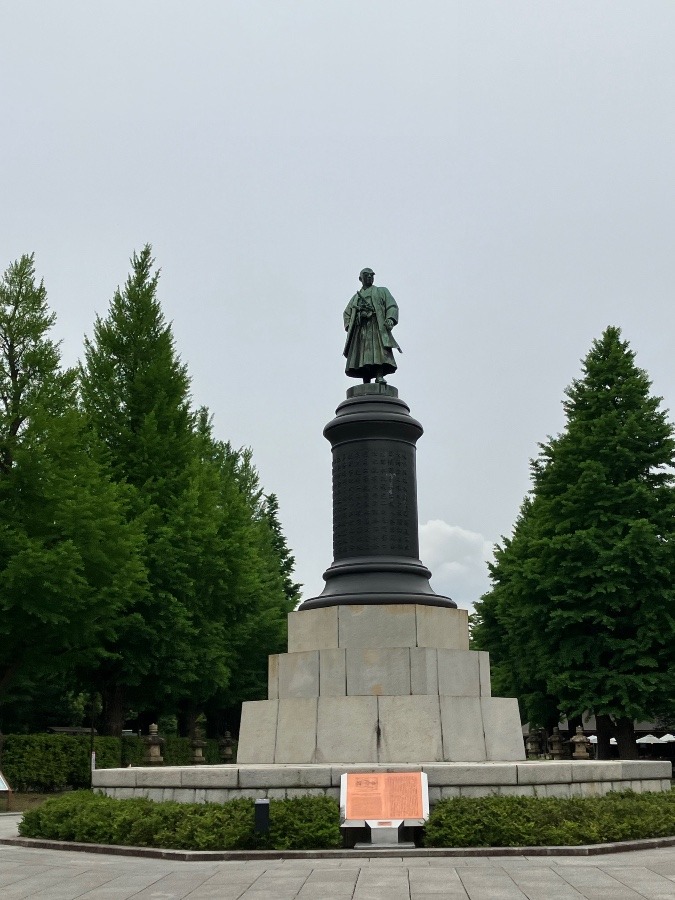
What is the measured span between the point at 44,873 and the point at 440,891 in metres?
5.28

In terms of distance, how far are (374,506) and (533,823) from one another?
26.7 feet

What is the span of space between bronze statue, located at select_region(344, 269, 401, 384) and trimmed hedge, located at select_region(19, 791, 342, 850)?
10.6 metres

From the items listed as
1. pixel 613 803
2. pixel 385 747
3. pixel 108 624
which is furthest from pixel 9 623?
pixel 613 803

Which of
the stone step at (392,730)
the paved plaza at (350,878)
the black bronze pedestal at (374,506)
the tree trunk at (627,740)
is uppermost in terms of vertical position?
the black bronze pedestal at (374,506)

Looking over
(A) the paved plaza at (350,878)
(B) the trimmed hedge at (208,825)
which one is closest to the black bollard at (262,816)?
(B) the trimmed hedge at (208,825)

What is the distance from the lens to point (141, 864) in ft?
45.5

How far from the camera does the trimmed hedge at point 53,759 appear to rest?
31516 mm

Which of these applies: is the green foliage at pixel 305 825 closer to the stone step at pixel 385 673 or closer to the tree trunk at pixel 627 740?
the stone step at pixel 385 673

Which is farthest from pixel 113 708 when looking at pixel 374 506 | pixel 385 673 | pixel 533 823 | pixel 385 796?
pixel 533 823

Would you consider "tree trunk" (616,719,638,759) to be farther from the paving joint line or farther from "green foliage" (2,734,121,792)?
the paving joint line

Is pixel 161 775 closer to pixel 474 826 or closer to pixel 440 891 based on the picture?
pixel 474 826

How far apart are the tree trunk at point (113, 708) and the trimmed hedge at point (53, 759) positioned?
1.63 meters

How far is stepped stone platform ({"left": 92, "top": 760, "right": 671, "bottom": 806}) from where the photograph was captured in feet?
50.3

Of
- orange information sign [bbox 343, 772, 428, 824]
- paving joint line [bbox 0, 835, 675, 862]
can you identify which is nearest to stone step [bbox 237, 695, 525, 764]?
orange information sign [bbox 343, 772, 428, 824]
